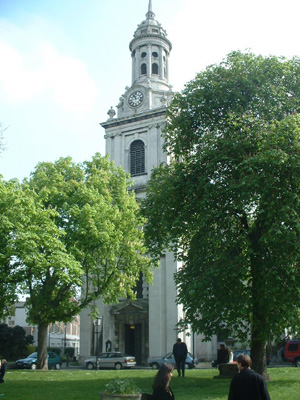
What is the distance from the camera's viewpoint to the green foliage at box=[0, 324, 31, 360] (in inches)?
1880

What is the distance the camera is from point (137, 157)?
1852 inches

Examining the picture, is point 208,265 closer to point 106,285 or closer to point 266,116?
point 266,116

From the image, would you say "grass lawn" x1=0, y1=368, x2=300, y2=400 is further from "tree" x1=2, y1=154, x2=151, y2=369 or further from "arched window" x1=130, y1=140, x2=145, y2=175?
"arched window" x1=130, y1=140, x2=145, y2=175

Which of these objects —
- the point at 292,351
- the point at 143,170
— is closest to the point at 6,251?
the point at 143,170

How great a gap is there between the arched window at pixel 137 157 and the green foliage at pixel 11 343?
2069cm

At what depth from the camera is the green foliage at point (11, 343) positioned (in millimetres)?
47750

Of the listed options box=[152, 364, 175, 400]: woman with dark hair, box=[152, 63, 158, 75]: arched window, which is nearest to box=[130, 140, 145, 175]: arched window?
box=[152, 63, 158, 75]: arched window

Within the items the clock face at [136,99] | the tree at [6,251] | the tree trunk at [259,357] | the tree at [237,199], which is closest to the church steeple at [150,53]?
the clock face at [136,99]

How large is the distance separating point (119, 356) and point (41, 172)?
51.9 ft

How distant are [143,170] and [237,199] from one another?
28.4 meters

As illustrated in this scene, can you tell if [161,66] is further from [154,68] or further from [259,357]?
[259,357]

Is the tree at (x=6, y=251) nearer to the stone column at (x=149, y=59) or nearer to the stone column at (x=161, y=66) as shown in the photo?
the stone column at (x=149, y=59)

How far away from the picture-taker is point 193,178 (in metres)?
20.0

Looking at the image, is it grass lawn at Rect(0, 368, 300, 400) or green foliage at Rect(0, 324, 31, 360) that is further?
green foliage at Rect(0, 324, 31, 360)
